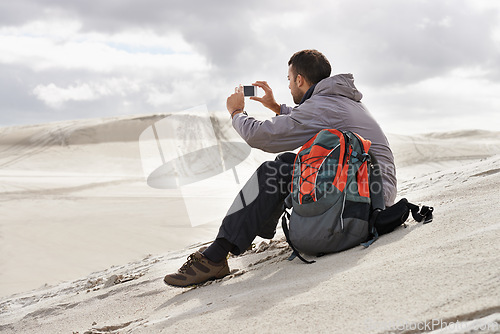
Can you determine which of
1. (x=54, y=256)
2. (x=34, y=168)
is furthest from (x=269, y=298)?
(x=34, y=168)

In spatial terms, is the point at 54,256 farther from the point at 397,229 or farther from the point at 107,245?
the point at 397,229

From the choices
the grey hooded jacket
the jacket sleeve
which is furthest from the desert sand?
the jacket sleeve

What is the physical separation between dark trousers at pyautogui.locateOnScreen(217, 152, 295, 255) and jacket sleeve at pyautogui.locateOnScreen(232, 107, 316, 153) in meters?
0.14

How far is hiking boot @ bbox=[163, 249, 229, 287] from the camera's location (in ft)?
9.07

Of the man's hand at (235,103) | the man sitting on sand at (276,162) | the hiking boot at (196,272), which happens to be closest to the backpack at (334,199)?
the man sitting on sand at (276,162)

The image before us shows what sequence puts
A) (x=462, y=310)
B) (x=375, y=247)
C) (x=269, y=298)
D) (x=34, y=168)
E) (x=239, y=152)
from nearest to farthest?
(x=462, y=310) < (x=269, y=298) < (x=375, y=247) < (x=34, y=168) < (x=239, y=152)

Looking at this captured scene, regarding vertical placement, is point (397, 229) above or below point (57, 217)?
below

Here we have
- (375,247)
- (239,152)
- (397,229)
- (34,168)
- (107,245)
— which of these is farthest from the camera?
(239,152)

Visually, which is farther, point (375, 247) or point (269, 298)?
point (375, 247)

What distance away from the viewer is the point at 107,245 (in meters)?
6.44

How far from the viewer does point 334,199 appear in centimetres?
253

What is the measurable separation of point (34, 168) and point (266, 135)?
16417 mm

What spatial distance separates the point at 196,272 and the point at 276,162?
0.77 m

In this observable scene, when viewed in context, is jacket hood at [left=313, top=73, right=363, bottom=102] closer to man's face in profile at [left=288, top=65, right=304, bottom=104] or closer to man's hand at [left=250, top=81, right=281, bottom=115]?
man's face in profile at [left=288, top=65, right=304, bottom=104]
